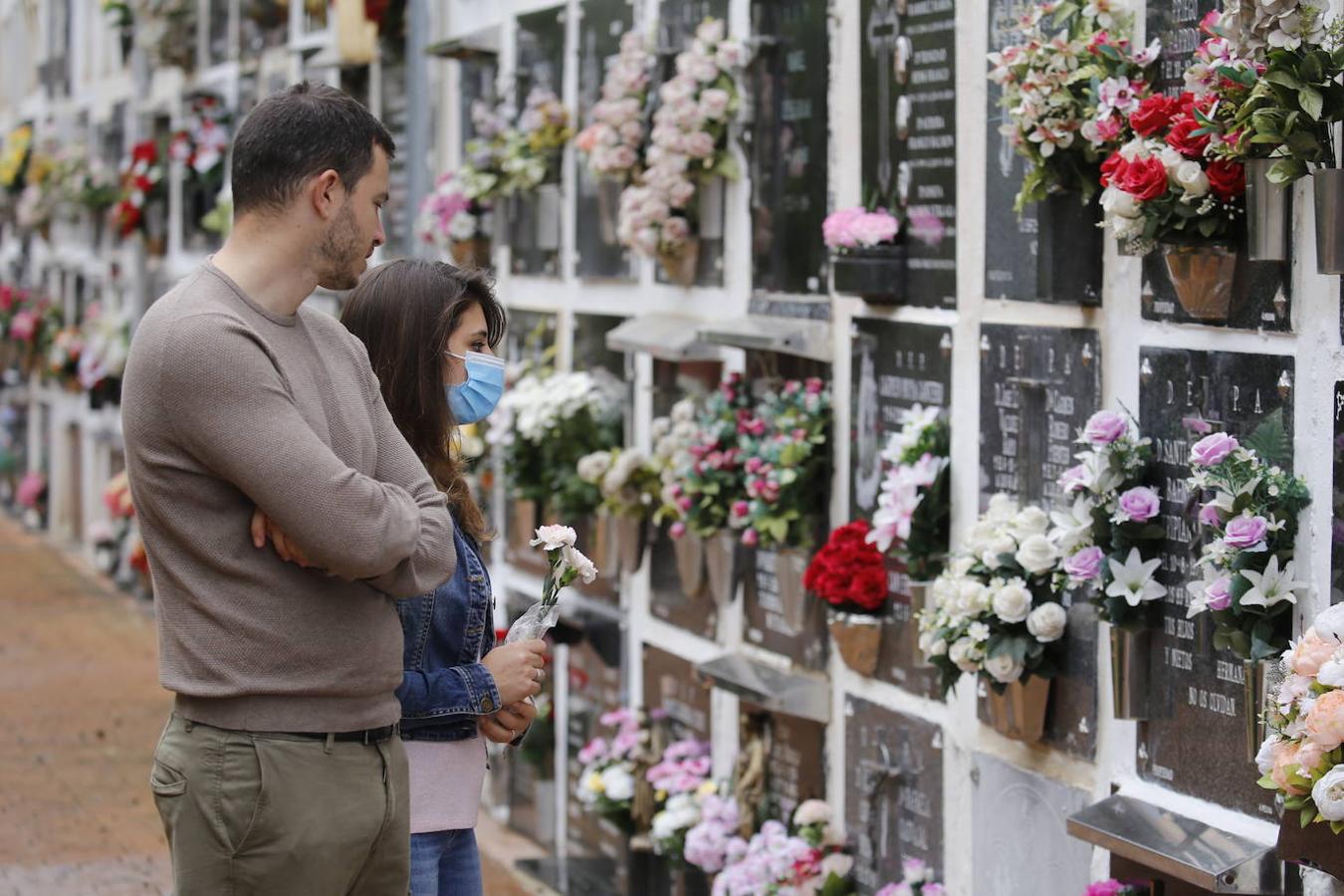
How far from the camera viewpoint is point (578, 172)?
7.05 meters

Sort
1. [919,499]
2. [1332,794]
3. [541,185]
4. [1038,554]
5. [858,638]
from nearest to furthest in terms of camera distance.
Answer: [1332,794] → [1038,554] → [919,499] → [858,638] → [541,185]

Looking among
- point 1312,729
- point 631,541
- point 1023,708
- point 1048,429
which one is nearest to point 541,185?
point 631,541

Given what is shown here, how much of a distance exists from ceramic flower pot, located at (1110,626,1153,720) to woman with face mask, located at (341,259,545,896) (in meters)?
1.26

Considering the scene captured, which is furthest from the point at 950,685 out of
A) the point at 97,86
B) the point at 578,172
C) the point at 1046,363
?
the point at 97,86

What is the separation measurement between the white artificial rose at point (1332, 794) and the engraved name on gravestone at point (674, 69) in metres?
3.26

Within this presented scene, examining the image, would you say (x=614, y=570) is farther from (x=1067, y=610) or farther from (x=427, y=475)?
(x=427, y=475)

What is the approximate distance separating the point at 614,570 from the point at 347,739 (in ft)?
12.4

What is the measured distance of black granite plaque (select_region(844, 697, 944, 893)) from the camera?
493 cm

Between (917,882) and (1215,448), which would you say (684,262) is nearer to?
(917,882)

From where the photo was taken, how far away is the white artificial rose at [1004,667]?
13.9ft

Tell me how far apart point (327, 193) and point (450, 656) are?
870 mm

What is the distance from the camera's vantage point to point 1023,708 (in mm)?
4359

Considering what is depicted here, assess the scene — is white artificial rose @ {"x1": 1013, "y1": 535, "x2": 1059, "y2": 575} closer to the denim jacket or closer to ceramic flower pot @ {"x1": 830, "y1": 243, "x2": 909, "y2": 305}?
ceramic flower pot @ {"x1": 830, "y1": 243, "x2": 909, "y2": 305}

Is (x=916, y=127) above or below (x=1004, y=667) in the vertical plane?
above
